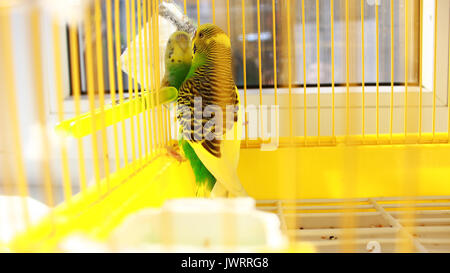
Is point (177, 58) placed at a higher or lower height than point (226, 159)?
higher

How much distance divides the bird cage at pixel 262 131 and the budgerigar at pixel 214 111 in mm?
63

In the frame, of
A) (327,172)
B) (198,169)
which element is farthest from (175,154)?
(327,172)

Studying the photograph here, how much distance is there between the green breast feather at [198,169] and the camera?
2.39ft

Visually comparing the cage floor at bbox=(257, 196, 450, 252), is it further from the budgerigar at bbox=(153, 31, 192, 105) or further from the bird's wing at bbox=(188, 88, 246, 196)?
the budgerigar at bbox=(153, 31, 192, 105)

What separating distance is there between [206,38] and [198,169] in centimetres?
26

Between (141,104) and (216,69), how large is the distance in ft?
0.52

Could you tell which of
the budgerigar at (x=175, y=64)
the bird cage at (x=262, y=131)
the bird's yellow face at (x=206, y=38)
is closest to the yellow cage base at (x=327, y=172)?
the bird cage at (x=262, y=131)

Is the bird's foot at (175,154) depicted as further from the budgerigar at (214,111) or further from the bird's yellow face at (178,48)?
the bird's yellow face at (178,48)

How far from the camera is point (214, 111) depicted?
69 cm

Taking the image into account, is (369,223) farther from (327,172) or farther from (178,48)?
(178,48)

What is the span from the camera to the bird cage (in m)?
0.36

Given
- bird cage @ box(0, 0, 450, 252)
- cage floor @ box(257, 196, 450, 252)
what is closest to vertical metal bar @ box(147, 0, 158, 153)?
bird cage @ box(0, 0, 450, 252)

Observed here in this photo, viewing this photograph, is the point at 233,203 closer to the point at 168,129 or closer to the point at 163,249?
the point at 163,249
